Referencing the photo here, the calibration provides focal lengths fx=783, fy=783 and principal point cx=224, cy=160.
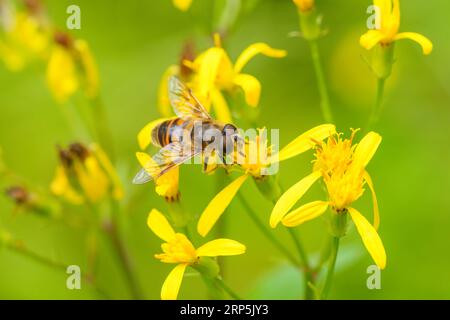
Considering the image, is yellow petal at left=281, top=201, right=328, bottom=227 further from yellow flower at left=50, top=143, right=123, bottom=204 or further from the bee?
yellow flower at left=50, top=143, right=123, bottom=204

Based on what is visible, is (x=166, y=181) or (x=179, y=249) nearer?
(x=179, y=249)

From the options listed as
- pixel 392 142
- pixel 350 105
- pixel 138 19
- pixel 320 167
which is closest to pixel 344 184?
pixel 320 167

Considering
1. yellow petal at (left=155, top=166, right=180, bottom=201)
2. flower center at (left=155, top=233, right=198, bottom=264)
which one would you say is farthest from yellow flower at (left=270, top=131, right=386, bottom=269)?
yellow petal at (left=155, top=166, right=180, bottom=201)

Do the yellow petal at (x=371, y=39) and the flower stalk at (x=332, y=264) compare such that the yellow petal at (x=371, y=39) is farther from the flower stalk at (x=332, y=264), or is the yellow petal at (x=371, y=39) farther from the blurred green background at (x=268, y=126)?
the blurred green background at (x=268, y=126)

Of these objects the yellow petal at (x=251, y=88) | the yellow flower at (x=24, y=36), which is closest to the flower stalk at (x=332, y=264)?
the yellow petal at (x=251, y=88)

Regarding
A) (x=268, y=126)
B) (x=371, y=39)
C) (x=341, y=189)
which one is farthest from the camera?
(x=268, y=126)

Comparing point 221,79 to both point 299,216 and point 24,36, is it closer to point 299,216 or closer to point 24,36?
point 299,216

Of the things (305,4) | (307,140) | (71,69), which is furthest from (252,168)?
(71,69)
